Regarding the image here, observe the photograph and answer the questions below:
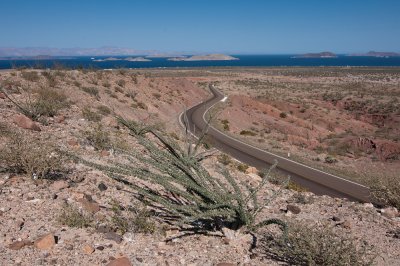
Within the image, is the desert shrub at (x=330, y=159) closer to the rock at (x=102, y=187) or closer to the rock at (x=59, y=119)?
the rock at (x=59, y=119)

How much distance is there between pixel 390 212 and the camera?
1048cm

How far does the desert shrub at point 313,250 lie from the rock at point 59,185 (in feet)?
14.3

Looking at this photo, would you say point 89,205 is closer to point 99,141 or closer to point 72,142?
point 72,142

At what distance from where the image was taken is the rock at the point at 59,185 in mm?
8086

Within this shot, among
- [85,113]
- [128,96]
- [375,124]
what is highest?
[85,113]

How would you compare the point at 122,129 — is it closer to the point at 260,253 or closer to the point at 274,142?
the point at 260,253

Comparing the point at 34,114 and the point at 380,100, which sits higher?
the point at 34,114

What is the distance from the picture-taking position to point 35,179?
8195mm

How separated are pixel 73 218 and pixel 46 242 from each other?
0.80 m

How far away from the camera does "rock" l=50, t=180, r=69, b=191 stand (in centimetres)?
809

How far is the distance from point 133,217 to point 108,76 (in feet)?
131

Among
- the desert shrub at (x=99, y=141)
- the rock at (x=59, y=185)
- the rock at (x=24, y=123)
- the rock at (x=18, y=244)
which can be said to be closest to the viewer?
the rock at (x=18, y=244)

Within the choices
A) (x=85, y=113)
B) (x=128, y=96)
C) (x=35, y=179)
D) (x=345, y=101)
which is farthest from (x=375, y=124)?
(x=35, y=179)

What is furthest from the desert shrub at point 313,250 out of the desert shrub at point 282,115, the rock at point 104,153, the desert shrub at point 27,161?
the desert shrub at point 282,115
